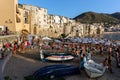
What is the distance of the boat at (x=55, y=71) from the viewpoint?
1644 centimetres

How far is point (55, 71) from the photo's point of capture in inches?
667

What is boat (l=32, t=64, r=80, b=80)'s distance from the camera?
1644cm

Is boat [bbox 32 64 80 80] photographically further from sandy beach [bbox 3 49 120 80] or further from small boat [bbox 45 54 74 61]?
small boat [bbox 45 54 74 61]

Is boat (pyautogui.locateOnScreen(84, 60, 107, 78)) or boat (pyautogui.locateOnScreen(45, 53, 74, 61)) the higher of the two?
boat (pyautogui.locateOnScreen(45, 53, 74, 61))

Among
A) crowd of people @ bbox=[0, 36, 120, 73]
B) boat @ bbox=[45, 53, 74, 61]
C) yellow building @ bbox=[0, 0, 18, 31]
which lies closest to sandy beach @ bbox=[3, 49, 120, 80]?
boat @ bbox=[45, 53, 74, 61]

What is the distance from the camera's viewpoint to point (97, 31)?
126188 mm

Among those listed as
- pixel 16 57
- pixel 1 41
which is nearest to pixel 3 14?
pixel 1 41

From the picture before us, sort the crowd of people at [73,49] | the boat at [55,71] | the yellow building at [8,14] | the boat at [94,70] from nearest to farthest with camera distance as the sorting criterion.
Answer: the boat at [55,71] → the boat at [94,70] → the crowd of people at [73,49] → the yellow building at [8,14]

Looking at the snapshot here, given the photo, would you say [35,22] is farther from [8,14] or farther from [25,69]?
[25,69]

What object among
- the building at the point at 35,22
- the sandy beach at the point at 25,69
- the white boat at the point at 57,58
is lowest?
the sandy beach at the point at 25,69

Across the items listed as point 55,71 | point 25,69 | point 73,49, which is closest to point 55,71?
point 55,71

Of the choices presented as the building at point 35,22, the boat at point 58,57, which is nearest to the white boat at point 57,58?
the boat at point 58,57

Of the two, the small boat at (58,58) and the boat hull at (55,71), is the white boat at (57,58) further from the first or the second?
the boat hull at (55,71)

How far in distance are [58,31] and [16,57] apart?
6575 cm
